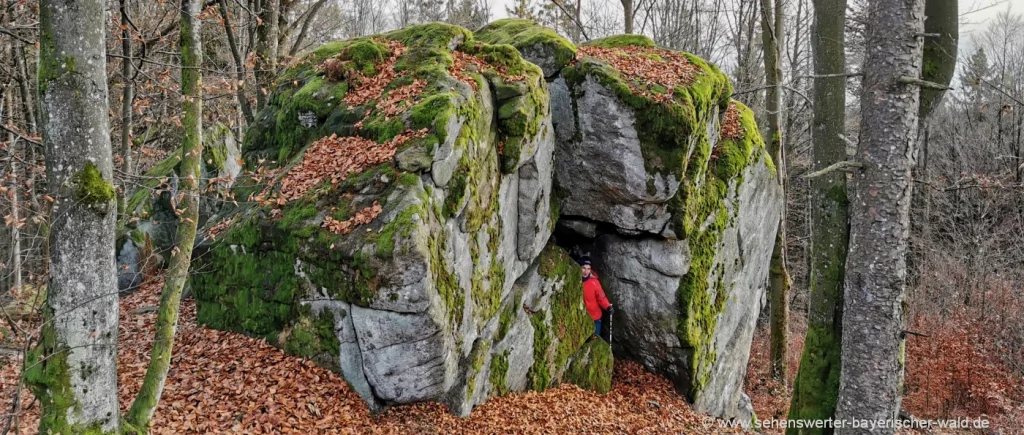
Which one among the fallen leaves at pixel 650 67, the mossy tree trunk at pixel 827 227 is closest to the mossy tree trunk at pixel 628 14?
the fallen leaves at pixel 650 67

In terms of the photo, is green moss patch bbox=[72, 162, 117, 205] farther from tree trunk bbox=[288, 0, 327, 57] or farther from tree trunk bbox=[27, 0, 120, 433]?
tree trunk bbox=[288, 0, 327, 57]

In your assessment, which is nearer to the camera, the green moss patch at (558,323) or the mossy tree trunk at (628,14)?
the green moss patch at (558,323)

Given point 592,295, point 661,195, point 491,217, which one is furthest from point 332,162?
point 661,195

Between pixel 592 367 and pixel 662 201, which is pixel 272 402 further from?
pixel 662 201

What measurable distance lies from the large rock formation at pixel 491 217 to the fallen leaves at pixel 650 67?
0.19ft

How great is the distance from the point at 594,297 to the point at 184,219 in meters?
6.63

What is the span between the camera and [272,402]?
5.78 metres

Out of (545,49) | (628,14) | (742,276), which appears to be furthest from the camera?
(628,14)

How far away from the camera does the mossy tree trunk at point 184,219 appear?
484cm

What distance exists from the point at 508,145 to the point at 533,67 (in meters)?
1.62

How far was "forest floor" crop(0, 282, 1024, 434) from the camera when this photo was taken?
5.52 m

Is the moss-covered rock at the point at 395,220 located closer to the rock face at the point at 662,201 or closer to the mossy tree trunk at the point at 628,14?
the rock face at the point at 662,201

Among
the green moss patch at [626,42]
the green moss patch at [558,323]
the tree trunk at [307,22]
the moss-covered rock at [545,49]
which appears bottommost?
the green moss patch at [558,323]

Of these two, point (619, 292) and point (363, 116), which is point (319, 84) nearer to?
point (363, 116)
